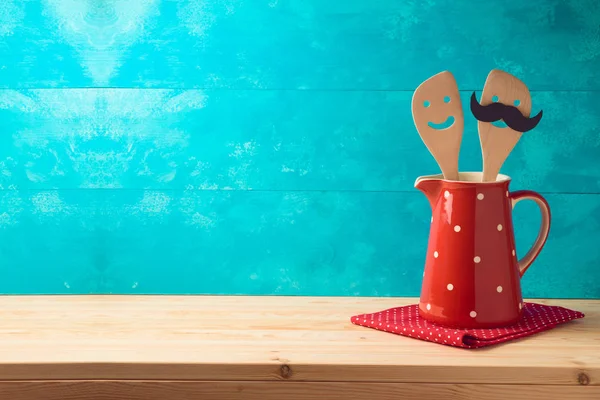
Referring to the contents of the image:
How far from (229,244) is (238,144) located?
7.3 inches

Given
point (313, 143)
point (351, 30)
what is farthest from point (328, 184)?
point (351, 30)

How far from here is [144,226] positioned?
1.42 m

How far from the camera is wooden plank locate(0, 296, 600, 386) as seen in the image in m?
0.96

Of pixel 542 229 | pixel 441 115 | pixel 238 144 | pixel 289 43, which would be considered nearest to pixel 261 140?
pixel 238 144

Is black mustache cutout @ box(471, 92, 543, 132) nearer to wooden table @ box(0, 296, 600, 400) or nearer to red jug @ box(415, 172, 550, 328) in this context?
red jug @ box(415, 172, 550, 328)

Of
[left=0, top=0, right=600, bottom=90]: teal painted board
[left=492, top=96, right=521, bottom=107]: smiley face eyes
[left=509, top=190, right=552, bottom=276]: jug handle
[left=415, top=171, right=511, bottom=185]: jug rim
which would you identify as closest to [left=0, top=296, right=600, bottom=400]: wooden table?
[left=509, top=190, right=552, bottom=276]: jug handle

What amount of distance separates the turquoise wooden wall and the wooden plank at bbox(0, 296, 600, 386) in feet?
0.53

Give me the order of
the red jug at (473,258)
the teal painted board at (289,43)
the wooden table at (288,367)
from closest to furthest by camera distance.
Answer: the wooden table at (288,367), the red jug at (473,258), the teal painted board at (289,43)

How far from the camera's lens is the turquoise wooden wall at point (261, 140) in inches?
53.5

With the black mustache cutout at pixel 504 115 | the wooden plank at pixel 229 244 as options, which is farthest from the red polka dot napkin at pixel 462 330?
the black mustache cutout at pixel 504 115

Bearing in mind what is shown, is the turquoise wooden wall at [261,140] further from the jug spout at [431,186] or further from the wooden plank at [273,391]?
the wooden plank at [273,391]

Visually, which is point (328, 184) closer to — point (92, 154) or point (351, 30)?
point (351, 30)

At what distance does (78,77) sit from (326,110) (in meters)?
0.45

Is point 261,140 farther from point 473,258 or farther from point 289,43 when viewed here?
point 473,258
